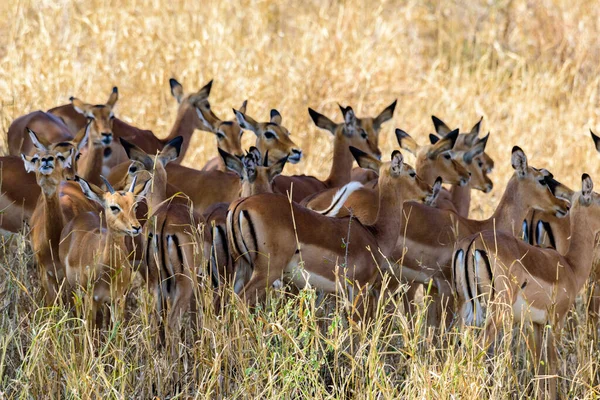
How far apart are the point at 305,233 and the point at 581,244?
1.31 metres

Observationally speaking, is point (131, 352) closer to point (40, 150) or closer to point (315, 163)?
point (40, 150)

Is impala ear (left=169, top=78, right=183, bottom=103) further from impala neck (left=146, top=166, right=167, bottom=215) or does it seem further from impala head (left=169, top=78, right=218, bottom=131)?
impala neck (left=146, top=166, right=167, bottom=215)

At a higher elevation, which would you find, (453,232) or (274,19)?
(274,19)

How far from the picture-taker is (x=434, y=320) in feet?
19.0

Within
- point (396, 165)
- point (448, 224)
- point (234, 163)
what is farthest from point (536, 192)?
point (234, 163)

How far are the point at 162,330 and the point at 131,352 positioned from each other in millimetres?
825

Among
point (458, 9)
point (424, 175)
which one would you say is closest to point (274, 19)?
point (458, 9)

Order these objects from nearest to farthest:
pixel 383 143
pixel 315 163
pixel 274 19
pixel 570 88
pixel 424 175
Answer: pixel 424 175
pixel 315 163
pixel 383 143
pixel 570 88
pixel 274 19

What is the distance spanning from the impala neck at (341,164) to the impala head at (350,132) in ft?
0.12

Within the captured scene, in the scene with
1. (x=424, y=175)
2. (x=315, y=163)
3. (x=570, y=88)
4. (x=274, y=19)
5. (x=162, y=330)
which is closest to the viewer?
(x=162, y=330)

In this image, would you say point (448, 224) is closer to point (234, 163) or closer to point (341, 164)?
point (234, 163)

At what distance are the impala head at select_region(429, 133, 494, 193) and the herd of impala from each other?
0.04ft

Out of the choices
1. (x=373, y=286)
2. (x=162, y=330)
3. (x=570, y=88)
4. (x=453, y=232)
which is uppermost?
(x=570, y=88)

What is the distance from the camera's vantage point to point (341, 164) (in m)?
7.41
